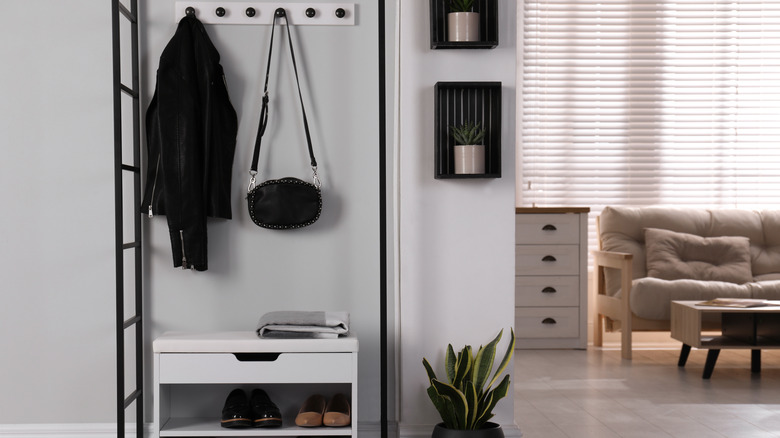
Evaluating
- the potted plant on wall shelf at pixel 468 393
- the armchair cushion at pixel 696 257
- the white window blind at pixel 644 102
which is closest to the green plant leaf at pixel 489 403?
the potted plant on wall shelf at pixel 468 393

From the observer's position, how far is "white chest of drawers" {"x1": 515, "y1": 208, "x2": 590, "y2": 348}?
16.2 ft

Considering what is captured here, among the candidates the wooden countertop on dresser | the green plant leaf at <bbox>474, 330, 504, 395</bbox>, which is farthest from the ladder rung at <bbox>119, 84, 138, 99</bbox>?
the wooden countertop on dresser

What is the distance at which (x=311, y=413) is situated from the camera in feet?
8.35

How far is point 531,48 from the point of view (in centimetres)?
534

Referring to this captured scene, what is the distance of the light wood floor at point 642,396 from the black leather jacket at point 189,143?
147cm

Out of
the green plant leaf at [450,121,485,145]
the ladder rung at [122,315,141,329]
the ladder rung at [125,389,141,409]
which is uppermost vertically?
the green plant leaf at [450,121,485,145]

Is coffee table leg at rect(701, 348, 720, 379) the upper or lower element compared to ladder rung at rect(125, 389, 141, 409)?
lower

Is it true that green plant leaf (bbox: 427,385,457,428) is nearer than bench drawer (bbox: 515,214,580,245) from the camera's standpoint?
Yes

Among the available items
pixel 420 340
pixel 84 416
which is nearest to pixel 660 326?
pixel 420 340

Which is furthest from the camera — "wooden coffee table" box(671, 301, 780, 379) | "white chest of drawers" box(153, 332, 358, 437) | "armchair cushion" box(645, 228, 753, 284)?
"armchair cushion" box(645, 228, 753, 284)

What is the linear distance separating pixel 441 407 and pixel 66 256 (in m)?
1.43

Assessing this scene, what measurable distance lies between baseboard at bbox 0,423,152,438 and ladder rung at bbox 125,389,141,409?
6.2 inches

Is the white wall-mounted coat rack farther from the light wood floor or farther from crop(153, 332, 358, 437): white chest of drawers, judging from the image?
the light wood floor

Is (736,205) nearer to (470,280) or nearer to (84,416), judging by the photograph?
(470,280)
